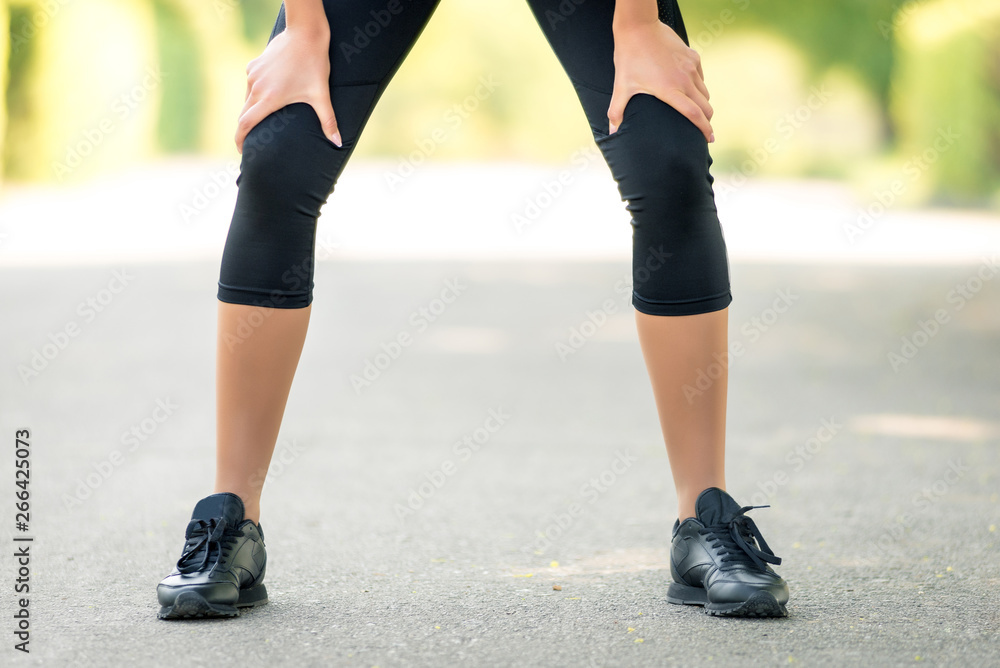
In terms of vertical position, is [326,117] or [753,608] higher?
[326,117]

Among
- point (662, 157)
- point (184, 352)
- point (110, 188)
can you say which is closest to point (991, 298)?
point (184, 352)

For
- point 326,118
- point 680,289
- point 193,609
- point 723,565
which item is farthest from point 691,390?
point 193,609

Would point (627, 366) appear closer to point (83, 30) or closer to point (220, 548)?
point (220, 548)

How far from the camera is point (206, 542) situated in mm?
1617

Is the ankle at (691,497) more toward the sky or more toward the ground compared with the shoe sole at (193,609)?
Answer: more toward the sky

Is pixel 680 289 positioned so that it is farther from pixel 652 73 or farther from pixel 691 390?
pixel 652 73

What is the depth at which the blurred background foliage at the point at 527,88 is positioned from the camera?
14.4 m

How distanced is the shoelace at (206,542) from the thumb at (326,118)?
62 cm

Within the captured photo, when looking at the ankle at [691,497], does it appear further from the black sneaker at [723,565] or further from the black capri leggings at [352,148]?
the black capri leggings at [352,148]

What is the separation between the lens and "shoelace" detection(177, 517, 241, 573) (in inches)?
63.3

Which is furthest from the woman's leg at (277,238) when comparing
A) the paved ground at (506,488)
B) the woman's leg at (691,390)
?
the woman's leg at (691,390)

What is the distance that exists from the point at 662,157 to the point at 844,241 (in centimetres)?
984

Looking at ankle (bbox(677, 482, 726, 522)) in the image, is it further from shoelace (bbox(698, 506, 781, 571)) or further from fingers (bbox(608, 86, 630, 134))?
fingers (bbox(608, 86, 630, 134))

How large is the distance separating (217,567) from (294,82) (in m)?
0.76
